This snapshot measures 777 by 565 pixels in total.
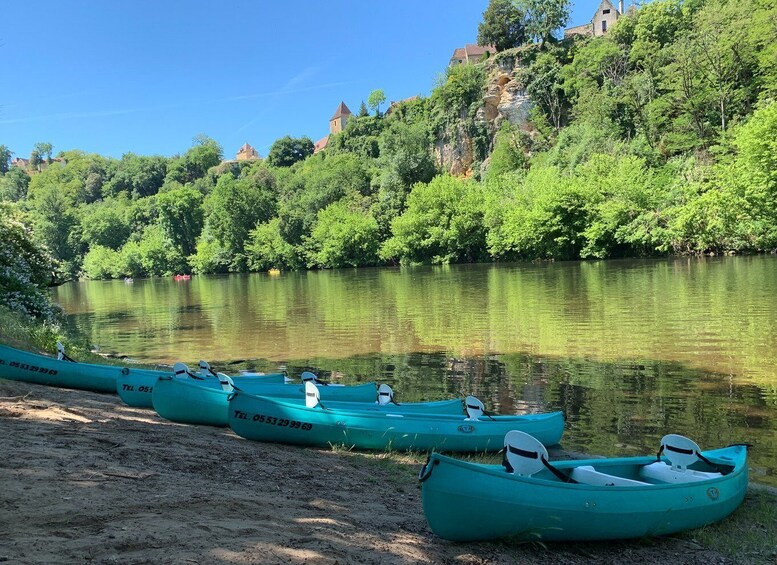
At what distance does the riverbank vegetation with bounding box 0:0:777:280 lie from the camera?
4947 centimetres

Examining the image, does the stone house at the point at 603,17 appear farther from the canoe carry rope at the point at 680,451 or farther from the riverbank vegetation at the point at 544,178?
the canoe carry rope at the point at 680,451

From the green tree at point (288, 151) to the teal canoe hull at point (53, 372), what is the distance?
142 metres

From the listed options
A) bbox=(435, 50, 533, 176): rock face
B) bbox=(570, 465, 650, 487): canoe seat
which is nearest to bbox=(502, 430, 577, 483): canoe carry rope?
bbox=(570, 465, 650, 487): canoe seat

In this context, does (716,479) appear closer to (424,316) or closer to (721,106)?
(424,316)

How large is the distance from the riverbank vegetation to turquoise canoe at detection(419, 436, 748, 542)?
20306 mm

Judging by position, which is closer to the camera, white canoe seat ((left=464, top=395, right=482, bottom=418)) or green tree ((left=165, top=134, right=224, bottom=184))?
white canoe seat ((left=464, top=395, right=482, bottom=418))

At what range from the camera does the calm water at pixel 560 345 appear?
9812 millimetres

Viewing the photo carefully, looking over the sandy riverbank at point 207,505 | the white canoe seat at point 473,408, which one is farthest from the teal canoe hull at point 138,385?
the white canoe seat at point 473,408

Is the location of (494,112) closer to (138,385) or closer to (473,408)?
(138,385)

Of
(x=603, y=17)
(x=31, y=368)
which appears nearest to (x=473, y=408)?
(x=31, y=368)

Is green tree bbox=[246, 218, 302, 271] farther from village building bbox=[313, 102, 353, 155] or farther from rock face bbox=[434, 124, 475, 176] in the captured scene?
village building bbox=[313, 102, 353, 155]

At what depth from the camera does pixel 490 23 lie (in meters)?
98.6

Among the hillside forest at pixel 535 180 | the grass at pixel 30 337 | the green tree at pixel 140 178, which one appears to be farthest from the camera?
the green tree at pixel 140 178

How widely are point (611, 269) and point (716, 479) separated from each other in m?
37.7
